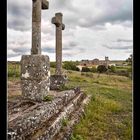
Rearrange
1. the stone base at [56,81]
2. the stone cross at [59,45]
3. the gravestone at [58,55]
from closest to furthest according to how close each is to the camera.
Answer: the stone base at [56,81] → the gravestone at [58,55] → the stone cross at [59,45]

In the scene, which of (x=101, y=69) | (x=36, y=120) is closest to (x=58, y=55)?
(x=36, y=120)

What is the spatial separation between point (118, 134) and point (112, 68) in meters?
30.8

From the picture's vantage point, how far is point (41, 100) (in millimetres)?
9531

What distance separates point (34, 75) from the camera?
9.50 m

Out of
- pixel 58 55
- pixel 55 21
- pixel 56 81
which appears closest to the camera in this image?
pixel 56 81

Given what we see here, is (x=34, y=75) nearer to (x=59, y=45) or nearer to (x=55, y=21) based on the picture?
(x=55, y=21)

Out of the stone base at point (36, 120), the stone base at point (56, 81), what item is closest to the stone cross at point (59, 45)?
the stone base at point (56, 81)

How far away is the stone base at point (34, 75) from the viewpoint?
947 centimetres

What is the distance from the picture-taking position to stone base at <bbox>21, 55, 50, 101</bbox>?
947 cm

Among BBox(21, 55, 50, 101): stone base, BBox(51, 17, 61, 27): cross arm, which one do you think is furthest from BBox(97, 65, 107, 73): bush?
BBox(21, 55, 50, 101): stone base

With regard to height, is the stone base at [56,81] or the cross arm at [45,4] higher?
the cross arm at [45,4]

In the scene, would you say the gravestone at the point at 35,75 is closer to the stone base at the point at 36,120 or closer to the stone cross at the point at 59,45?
the stone base at the point at 36,120
